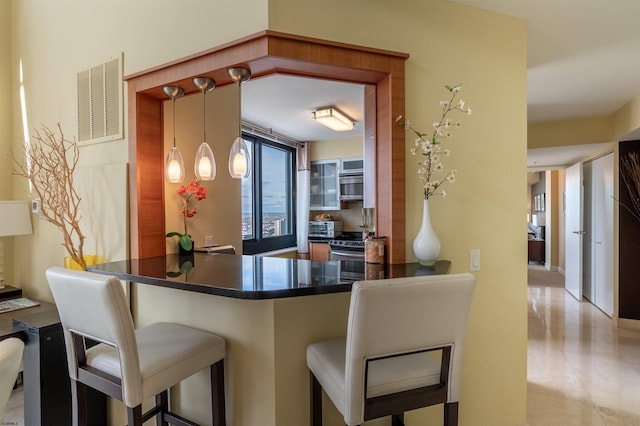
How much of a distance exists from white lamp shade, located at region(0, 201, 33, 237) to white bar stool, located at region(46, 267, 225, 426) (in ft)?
5.36

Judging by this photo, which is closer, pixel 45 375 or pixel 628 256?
pixel 45 375

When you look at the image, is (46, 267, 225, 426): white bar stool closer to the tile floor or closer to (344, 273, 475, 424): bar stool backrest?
(344, 273, 475, 424): bar stool backrest

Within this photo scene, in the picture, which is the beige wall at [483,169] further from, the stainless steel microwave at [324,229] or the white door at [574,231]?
the white door at [574,231]

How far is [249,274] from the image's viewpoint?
5.27 ft

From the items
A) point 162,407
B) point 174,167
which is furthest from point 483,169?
point 162,407

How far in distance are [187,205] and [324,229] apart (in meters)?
3.21

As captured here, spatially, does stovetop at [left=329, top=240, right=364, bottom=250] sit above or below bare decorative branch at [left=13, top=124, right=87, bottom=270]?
below

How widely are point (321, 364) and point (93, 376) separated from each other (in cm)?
93

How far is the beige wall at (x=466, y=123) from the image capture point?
179 cm

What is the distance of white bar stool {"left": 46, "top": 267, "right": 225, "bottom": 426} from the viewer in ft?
4.21

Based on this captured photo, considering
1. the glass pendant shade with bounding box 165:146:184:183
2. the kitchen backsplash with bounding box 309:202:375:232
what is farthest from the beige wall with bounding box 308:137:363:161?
the glass pendant shade with bounding box 165:146:184:183

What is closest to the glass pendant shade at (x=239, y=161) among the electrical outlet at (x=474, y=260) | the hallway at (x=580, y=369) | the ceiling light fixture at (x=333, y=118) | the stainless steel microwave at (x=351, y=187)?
the electrical outlet at (x=474, y=260)

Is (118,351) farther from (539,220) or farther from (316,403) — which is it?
(539,220)

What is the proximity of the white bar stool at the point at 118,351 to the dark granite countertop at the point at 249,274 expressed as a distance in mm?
252
